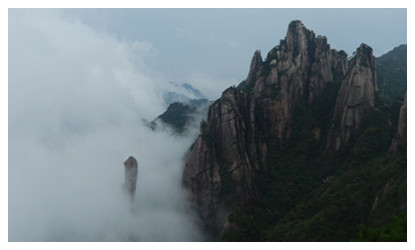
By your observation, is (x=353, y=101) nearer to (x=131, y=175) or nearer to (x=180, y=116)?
(x=131, y=175)

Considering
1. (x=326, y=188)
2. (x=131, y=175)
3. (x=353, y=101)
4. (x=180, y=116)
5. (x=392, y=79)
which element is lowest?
(x=326, y=188)

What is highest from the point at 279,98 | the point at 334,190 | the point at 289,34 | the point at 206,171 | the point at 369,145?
the point at 289,34

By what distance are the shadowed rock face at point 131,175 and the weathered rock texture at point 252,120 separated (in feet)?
34.2

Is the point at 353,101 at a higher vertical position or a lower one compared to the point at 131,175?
higher

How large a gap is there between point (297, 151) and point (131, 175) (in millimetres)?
35483

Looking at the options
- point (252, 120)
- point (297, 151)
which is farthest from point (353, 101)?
point (252, 120)

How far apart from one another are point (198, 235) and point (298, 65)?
45.4 m

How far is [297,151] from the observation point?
6900 centimetres

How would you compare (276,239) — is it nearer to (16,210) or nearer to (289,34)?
(289,34)

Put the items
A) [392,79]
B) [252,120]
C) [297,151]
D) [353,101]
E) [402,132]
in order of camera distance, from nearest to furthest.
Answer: [402,132] < [353,101] < [252,120] < [297,151] < [392,79]

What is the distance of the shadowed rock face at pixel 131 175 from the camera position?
6609cm

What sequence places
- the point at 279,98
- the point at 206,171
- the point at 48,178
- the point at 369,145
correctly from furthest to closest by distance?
the point at 48,178 < the point at 279,98 < the point at 206,171 < the point at 369,145

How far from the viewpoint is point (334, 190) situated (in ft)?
167

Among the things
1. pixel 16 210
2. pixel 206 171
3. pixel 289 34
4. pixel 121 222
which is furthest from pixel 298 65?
pixel 16 210
